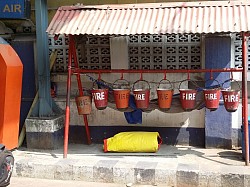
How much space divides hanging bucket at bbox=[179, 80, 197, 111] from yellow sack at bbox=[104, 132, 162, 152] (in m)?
0.89

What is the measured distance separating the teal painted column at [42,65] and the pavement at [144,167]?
822mm

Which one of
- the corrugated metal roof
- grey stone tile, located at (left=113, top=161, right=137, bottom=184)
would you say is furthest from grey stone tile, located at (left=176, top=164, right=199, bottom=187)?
the corrugated metal roof

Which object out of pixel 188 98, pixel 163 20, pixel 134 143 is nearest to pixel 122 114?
pixel 134 143

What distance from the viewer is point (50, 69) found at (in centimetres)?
726

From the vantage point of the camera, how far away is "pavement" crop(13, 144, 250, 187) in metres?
5.49

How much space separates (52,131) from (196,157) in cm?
259

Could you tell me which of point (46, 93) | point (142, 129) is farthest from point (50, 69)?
point (142, 129)

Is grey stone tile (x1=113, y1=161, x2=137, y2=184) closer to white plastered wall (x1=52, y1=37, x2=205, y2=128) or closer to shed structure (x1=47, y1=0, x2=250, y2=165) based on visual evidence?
white plastered wall (x1=52, y1=37, x2=205, y2=128)

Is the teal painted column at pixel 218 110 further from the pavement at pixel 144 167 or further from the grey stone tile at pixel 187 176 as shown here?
the grey stone tile at pixel 187 176

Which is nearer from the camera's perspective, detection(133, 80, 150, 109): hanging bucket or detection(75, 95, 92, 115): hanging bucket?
detection(133, 80, 150, 109): hanging bucket

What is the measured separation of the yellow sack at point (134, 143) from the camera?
648cm

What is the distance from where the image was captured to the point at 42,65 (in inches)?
276

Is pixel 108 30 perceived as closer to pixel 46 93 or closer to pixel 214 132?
pixel 46 93

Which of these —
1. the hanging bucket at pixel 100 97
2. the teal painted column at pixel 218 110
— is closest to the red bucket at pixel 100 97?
the hanging bucket at pixel 100 97
